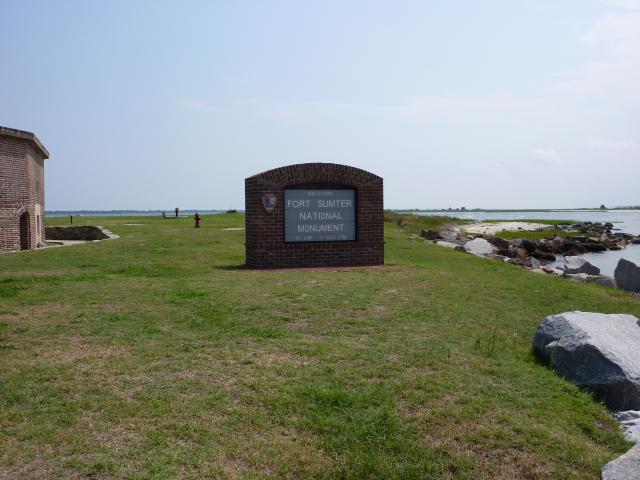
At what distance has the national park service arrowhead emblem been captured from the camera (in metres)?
13.9

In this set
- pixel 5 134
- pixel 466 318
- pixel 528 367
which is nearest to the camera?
pixel 528 367

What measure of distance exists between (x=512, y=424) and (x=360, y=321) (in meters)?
3.25

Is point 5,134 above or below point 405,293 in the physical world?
above

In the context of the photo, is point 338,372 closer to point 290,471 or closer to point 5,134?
point 290,471

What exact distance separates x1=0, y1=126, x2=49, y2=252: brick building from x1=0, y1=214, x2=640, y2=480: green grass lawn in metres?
12.7

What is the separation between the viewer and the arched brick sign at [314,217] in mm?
13992

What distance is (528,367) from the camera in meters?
6.11

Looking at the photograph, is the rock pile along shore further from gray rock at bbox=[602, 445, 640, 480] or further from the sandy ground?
gray rock at bbox=[602, 445, 640, 480]

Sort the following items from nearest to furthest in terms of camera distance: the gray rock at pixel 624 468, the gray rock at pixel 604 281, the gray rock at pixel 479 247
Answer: the gray rock at pixel 624 468 < the gray rock at pixel 604 281 < the gray rock at pixel 479 247

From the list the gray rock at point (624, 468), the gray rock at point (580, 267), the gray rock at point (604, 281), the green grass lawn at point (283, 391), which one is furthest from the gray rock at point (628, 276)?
the gray rock at point (624, 468)

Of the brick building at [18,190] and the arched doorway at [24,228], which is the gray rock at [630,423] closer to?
the brick building at [18,190]

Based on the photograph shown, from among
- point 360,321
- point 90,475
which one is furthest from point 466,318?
point 90,475

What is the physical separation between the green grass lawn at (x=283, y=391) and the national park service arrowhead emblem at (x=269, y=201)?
462 centimetres

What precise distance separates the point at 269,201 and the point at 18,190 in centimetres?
1237
